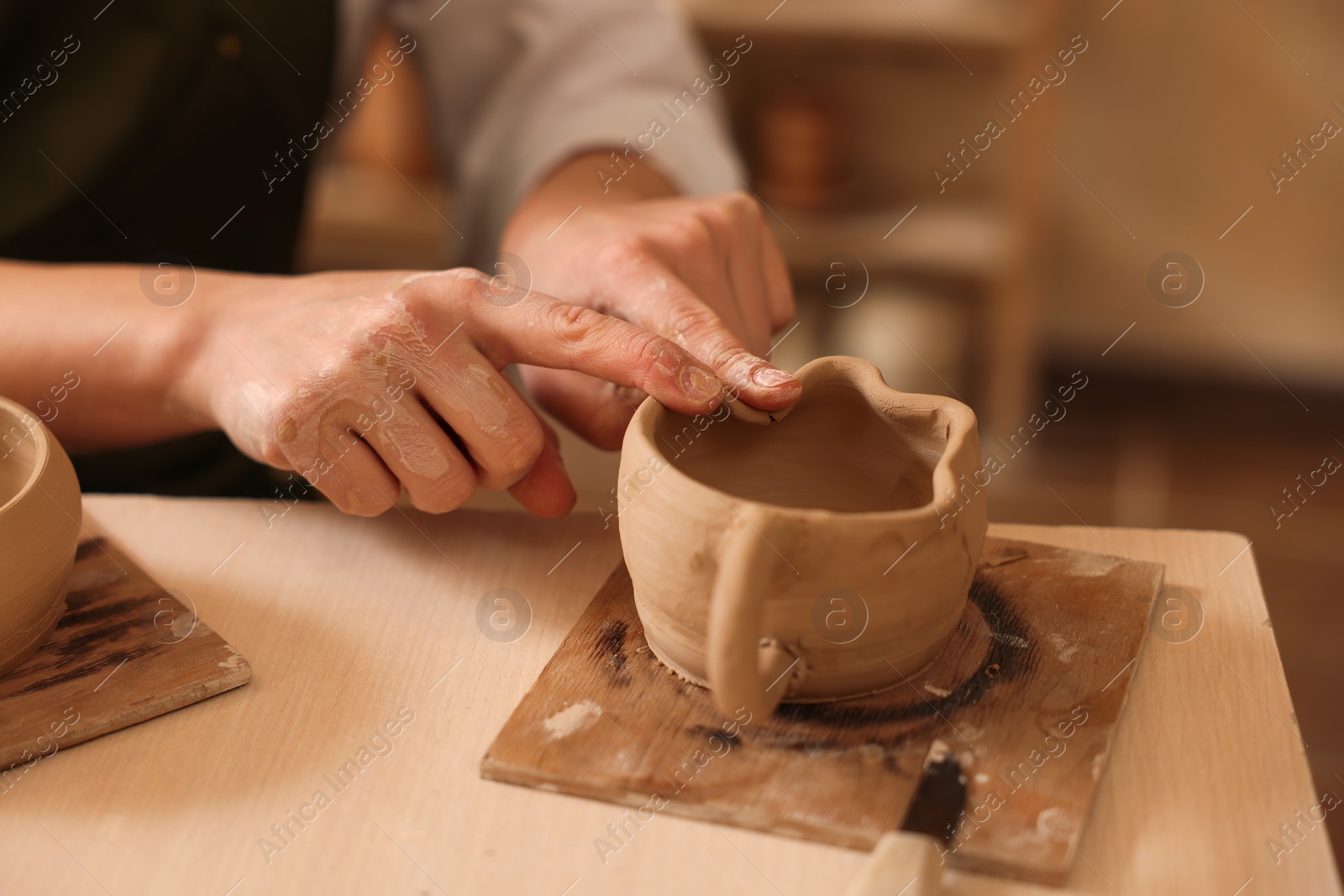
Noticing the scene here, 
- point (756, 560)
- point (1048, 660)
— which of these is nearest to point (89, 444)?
point (756, 560)

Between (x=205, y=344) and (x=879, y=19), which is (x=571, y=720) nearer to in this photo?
(x=205, y=344)

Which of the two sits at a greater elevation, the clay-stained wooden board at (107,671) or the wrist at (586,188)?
the clay-stained wooden board at (107,671)

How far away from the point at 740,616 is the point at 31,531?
1.49 feet

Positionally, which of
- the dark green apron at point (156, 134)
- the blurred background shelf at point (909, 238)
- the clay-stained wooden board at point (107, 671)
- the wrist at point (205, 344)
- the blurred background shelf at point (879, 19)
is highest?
the dark green apron at point (156, 134)

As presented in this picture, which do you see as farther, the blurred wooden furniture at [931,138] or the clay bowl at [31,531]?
the blurred wooden furniture at [931,138]

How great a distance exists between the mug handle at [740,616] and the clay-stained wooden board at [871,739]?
0.19 feet

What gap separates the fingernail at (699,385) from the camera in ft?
2.49

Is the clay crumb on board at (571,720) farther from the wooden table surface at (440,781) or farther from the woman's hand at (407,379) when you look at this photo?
the woman's hand at (407,379)

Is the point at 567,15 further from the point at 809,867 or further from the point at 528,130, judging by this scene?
the point at 809,867

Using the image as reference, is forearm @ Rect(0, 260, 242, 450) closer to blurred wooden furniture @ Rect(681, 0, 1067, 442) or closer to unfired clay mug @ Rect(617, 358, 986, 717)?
unfired clay mug @ Rect(617, 358, 986, 717)

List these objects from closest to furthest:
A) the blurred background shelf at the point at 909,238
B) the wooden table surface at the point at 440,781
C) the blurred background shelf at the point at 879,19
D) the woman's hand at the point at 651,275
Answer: the wooden table surface at the point at 440,781, the woman's hand at the point at 651,275, the blurred background shelf at the point at 879,19, the blurred background shelf at the point at 909,238

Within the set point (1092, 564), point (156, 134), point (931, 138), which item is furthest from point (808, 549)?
point (931, 138)

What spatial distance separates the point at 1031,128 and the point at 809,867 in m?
1.94

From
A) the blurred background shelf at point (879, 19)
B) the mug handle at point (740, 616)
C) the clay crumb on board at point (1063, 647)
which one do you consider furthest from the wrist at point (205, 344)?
the blurred background shelf at point (879, 19)
